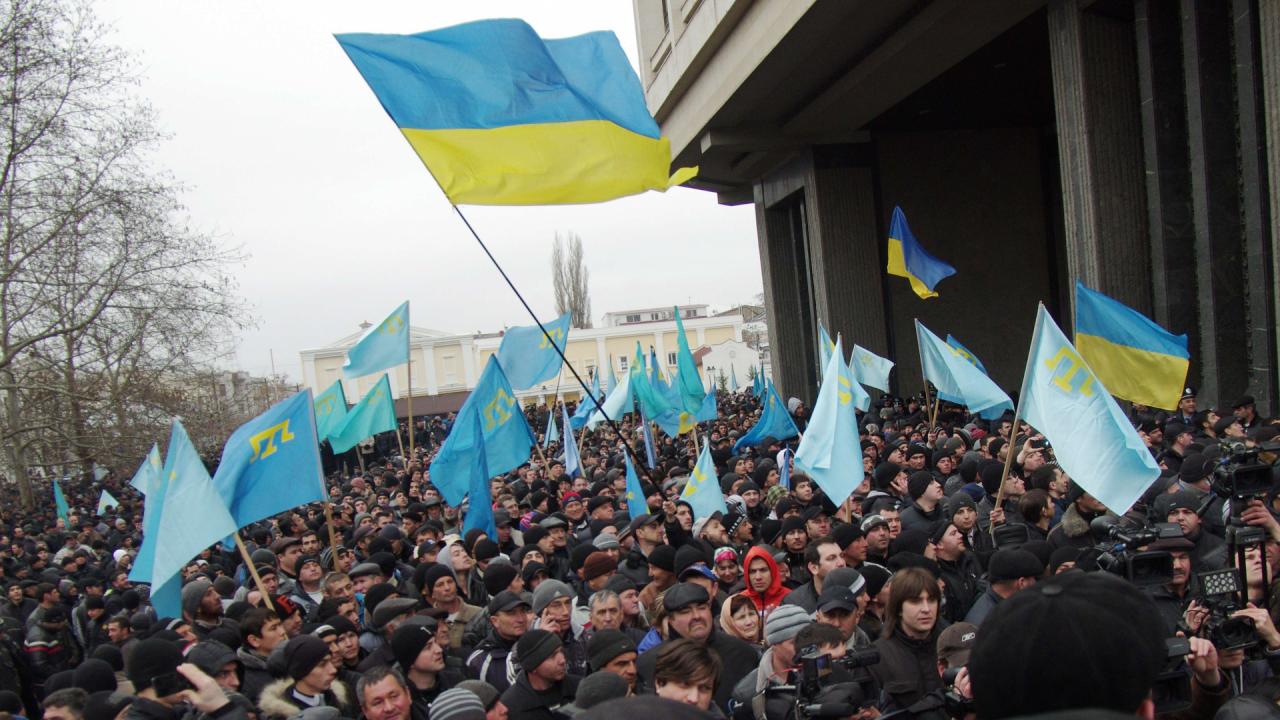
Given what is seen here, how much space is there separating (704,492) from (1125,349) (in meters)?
4.03

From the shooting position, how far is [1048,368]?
23.6ft

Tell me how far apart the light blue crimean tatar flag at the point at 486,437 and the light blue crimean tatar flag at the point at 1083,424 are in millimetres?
5201

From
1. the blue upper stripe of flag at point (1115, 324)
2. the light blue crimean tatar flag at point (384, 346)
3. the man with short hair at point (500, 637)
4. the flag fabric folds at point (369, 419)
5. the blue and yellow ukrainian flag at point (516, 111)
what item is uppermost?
the blue and yellow ukrainian flag at point (516, 111)

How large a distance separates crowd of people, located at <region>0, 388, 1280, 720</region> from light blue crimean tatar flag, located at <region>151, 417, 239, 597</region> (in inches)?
11.0

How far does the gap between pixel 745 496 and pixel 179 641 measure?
538cm

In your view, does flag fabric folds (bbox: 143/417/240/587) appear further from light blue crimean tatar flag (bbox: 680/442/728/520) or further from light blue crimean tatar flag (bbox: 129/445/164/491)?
light blue crimean tatar flag (bbox: 680/442/728/520)

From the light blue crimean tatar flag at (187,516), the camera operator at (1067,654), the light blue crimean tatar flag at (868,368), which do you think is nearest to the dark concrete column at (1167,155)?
the light blue crimean tatar flag at (868,368)

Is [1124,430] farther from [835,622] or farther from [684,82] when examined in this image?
[684,82]

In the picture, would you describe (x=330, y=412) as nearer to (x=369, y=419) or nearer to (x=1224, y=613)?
(x=369, y=419)

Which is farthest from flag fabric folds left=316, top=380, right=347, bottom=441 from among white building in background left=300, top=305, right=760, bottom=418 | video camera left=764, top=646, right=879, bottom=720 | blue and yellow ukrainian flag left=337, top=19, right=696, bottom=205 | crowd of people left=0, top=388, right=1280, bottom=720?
white building in background left=300, top=305, right=760, bottom=418

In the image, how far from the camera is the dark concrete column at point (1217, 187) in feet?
41.2

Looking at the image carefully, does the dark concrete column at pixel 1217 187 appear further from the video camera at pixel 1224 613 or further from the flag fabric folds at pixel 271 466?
the video camera at pixel 1224 613

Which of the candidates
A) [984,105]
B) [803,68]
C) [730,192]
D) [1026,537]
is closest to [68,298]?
[803,68]

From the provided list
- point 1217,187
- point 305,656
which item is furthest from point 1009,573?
point 1217,187
